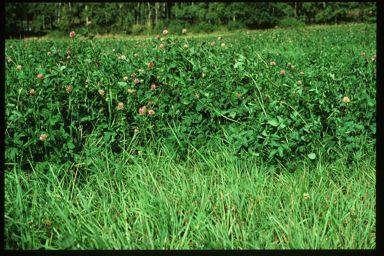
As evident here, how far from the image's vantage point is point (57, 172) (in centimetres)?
229

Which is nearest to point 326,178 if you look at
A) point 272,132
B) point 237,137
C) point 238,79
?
point 272,132

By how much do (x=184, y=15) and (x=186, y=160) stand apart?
30776 millimetres

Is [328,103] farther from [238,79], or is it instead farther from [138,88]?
[138,88]

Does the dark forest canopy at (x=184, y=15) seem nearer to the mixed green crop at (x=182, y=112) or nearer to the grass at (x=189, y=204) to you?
the mixed green crop at (x=182, y=112)

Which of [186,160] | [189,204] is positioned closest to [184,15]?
[186,160]

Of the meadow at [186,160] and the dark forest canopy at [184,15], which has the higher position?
the dark forest canopy at [184,15]

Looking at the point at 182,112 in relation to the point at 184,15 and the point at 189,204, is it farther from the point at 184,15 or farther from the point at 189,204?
the point at 184,15

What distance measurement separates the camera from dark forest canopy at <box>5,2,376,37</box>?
27.4m

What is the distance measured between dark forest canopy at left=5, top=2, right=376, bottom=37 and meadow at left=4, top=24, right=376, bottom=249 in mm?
22476

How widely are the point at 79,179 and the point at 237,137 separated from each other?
3.31 ft

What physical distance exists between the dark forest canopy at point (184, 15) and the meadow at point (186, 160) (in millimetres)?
22476

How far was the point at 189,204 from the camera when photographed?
2025 millimetres

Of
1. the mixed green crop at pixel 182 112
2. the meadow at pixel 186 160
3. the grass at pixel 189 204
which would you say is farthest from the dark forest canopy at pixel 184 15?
the grass at pixel 189 204

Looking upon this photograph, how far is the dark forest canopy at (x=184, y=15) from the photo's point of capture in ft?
89.8
